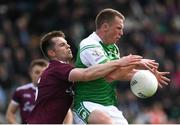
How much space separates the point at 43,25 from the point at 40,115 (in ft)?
34.4

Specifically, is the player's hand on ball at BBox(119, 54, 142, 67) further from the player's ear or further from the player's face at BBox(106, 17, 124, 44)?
the player's ear

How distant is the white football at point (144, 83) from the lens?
9.80 metres

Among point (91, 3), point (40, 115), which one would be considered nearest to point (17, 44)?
point (91, 3)

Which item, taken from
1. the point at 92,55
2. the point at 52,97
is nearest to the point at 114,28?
the point at 92,55

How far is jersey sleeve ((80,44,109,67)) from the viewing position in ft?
32.3

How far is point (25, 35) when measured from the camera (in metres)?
20.1

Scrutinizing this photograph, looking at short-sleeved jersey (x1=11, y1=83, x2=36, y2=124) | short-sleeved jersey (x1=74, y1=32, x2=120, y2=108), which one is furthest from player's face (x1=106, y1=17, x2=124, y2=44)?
short-sleeved jersey (x1=11, y1=83, x2=36, y2=124)

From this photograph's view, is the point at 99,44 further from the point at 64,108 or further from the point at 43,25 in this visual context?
the point at 43,25

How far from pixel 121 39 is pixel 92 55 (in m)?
11.0

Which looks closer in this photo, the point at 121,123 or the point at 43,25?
the point at 121,123

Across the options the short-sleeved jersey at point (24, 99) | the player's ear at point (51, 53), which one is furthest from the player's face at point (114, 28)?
the short-sleeved jersey at point (24, 99)

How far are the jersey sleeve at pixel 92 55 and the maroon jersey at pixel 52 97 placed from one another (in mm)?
313

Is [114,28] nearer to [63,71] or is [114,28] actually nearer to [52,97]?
[63,71]

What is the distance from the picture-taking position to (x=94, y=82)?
997 centimetres
